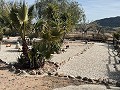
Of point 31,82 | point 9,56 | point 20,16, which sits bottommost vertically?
point 31,82

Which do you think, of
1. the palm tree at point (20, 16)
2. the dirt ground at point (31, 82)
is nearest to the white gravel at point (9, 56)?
the palm tree at point (20, 16)

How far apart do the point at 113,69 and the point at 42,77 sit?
15.7 feet

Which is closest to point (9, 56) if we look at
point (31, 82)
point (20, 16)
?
point (20, 16)

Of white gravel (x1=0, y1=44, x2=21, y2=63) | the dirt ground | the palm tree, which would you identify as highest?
the palm tree

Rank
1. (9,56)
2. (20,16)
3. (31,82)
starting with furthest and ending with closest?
(9,56), (20,16), (31,82)

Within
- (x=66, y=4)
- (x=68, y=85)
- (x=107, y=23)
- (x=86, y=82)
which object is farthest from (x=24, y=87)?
(x=107, y=23)

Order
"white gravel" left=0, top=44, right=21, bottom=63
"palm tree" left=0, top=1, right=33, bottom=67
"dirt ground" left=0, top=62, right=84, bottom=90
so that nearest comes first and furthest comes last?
1. "dirt ground" left=0, top=62, right=84, bottom=90
2. "palm tree" left=0, top=1, right=33, bottom=67
3. "white gravel" left=0, top=44, right=21, bottom=63

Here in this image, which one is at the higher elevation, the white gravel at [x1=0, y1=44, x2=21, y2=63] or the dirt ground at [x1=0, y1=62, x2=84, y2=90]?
the white gravel at [x1=0, y1=44, x2=21, y2=63]

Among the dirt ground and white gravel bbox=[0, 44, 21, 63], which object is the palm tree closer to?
the dirt ground

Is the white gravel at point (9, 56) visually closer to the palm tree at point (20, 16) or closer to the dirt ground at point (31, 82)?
the palm tree at point (20, 16)

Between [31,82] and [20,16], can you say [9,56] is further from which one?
[31,82]

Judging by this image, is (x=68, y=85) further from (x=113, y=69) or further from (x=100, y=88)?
(x=113, y=69)

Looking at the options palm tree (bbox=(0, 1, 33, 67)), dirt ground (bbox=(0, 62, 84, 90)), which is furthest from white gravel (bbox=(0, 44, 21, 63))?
dirt ground (bbox=(0, 62, 84, 90))

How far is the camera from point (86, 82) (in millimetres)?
12141
